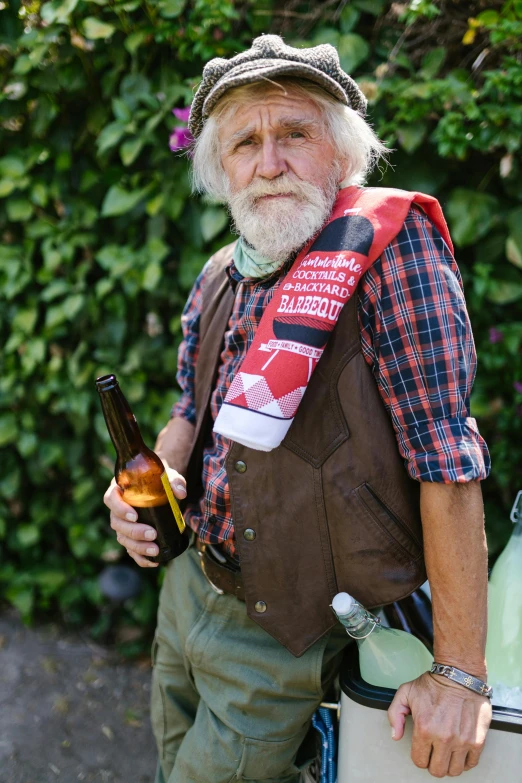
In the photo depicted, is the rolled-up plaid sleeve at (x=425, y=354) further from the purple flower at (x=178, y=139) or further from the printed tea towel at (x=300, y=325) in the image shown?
the purple flower at (x=178, y=139)

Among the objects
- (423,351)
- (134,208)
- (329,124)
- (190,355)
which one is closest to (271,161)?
(329,124)

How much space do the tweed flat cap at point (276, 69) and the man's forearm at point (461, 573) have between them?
3.09 ft

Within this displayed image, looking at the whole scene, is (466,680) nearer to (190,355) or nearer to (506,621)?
(506,621)

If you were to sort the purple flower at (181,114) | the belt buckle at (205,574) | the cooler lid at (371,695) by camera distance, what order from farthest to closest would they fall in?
the purple flower at (181,114) → the belt buckle at (205,574) → the cooler lid at (371,695)

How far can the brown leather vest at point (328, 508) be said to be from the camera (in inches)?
57.2

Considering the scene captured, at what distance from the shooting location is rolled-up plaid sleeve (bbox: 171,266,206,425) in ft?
6.86

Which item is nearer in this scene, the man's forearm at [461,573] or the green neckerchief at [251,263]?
the man's forearm at [461,573]

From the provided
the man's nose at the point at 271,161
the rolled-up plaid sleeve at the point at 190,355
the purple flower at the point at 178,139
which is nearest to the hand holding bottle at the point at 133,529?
the rolled-up plaid sleeve at the point at 190,355

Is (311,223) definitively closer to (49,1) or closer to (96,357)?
(96,357)

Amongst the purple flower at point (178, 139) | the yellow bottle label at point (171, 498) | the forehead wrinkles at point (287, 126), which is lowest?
the yellow bottle label at point (171, 498)

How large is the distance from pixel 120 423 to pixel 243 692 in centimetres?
73

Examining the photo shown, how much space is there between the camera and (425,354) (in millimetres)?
1369

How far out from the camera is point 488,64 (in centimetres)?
221

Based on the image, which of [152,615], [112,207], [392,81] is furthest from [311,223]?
[152,615]
